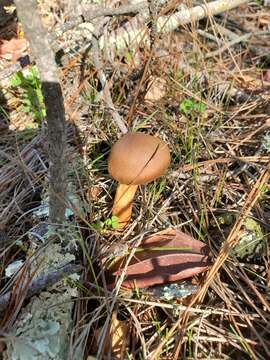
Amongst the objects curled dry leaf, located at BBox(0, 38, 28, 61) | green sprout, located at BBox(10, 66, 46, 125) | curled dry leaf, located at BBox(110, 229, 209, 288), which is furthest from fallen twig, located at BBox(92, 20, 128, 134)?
curled dry leaf, located at BBox(0, 38, 28, 61)

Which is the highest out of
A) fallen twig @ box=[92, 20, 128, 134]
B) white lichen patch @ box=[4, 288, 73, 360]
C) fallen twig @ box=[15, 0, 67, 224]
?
fallen twig @ box=[15, 0, 67, 224]

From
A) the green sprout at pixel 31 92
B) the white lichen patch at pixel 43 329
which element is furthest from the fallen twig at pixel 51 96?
the green sprout at pixel 31 92

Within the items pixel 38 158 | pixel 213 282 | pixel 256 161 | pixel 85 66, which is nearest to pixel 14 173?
pixel 38 158

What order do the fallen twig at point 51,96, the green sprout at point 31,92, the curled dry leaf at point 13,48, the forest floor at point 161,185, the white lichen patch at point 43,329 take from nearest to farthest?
the fallen twig at point 51,96, the white lichen patch at point 43,329, the forest floor at point 161,185, the green sprout at point 31,92, the curled dry leaf at point 13,48

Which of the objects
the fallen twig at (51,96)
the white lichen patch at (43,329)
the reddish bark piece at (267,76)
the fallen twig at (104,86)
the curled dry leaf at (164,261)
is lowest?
the reddish bark piece at (267,76)

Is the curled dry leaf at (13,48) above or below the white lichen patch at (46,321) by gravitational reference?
above

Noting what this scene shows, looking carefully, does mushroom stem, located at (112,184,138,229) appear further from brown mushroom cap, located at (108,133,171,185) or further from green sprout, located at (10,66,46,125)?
green sprout, located at (10,66,46,125)

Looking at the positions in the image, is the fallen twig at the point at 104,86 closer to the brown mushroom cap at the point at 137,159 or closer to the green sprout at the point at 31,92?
the green sprout at the point at 31,92
